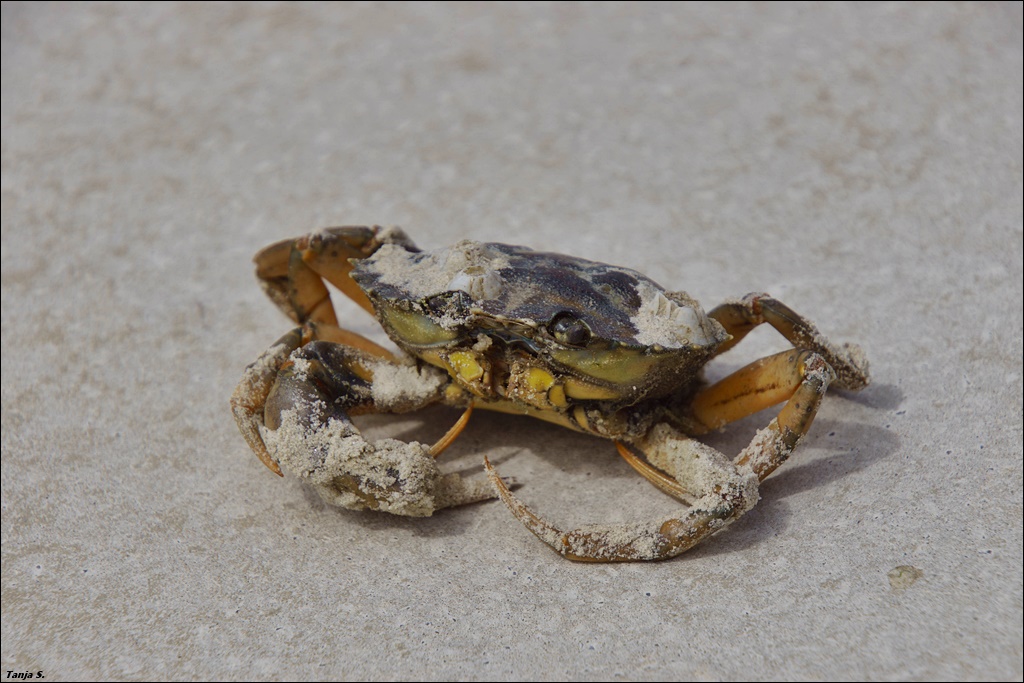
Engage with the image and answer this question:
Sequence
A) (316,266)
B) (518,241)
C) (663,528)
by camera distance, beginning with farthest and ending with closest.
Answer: (518,241), (316,266), (663,528)

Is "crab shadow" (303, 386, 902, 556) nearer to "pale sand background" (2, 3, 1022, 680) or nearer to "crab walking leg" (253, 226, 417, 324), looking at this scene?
"pale sand background" (2, 3, 1022, 680)

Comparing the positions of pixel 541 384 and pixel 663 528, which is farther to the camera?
pixel 541 384

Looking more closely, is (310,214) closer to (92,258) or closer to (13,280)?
(92,258)

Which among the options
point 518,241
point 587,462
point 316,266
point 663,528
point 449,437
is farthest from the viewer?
point 518,241

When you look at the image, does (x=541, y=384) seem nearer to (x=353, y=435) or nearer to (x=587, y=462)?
(x=587, y=462)

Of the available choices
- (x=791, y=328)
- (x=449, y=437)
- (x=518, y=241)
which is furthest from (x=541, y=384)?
(x=518, y=241)

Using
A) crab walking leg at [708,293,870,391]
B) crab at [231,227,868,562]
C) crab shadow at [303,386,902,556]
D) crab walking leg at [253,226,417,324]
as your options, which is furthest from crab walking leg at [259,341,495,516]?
crab walking leg at [708,293,870,391]

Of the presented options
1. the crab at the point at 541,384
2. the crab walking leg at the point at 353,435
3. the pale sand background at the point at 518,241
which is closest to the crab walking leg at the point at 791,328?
the crab at the point at 541,384
